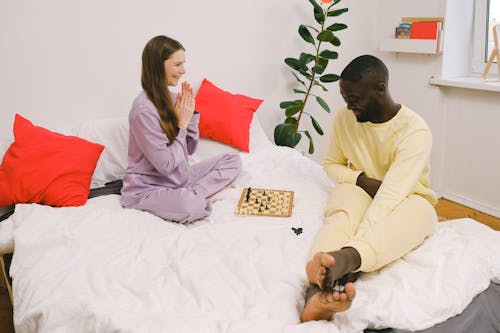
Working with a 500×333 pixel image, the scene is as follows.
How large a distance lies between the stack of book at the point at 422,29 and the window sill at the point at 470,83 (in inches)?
7.7

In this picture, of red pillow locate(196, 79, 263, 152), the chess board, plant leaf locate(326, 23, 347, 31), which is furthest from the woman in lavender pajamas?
plant leaf locate(326, 23, 347, 31)

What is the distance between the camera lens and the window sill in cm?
268

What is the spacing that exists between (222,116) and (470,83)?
1.47 m

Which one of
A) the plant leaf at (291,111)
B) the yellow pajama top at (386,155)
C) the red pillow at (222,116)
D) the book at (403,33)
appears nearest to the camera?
the yellow pajama top at (386,155)

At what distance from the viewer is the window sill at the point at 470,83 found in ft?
8.79

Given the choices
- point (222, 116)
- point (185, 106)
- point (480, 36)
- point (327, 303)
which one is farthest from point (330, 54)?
point (327, 303)

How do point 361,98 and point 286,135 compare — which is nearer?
point 361,98

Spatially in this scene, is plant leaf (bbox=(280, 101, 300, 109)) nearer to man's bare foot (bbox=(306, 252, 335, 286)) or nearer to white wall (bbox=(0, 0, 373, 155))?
white wall (bbox=(0, 0, 373, 155))

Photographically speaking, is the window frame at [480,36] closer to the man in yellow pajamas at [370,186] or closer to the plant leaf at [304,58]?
the plant leaf at [304,58]

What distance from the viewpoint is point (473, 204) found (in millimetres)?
2947

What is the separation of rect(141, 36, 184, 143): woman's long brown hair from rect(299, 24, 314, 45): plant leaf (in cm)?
111

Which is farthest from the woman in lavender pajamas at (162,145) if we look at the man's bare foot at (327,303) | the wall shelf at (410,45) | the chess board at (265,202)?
the wall shelf at (410,45)

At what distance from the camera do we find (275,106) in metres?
3.07

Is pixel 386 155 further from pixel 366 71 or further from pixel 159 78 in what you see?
pixel 159 78
